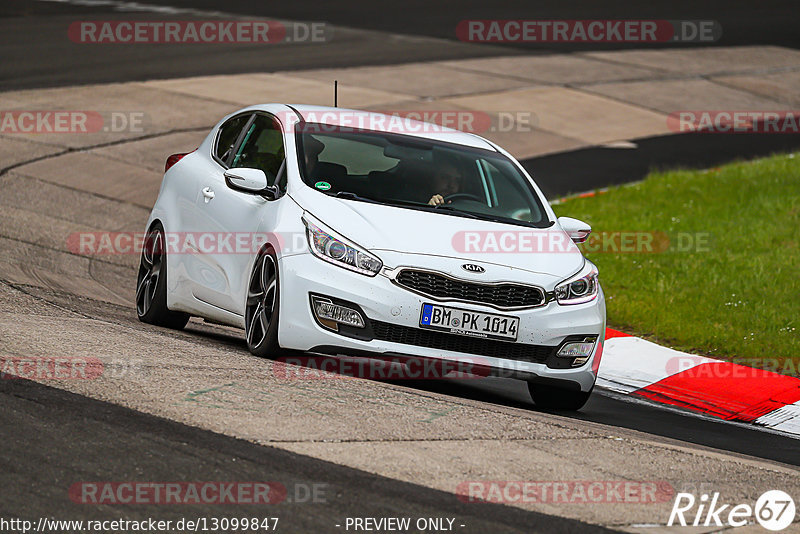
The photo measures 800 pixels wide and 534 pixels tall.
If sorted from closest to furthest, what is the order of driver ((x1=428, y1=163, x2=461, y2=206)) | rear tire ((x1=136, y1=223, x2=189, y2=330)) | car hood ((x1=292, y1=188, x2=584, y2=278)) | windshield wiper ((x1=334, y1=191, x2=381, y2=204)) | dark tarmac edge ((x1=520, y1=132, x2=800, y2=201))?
car hood ((x1=292, y1=188, x2=584, y2=278)) < windshield wiper ((x1=334, y1=191, x2=381, y2=204)) < driver ((x1=428, y1=163, x2=461, y2=206)) < rear tire ((x1=136, y1=223, x2=189, y2=330)) < dark tarmac edge ((x1=520, y1=132, x2=800, y2=201))

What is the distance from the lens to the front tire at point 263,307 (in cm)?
784

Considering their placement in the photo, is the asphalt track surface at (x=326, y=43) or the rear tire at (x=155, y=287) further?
the asphalt track surface at (x=326, y=43)

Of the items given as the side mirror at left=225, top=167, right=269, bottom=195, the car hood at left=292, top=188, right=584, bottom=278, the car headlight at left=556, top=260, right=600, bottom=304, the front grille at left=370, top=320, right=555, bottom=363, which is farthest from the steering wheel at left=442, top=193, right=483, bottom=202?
the front grille at left=370, top=320, right=555, bottom=363

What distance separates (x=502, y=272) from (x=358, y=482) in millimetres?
2502

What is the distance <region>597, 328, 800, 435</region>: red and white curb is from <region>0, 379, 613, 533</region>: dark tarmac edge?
415 centimetres

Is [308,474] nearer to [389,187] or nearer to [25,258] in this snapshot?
[389,187]

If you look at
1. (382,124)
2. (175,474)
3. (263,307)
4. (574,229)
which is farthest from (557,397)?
(175,474)

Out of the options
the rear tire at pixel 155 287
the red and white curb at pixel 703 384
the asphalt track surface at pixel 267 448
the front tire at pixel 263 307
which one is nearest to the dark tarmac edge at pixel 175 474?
the asphalt track surface at pixel 267 448

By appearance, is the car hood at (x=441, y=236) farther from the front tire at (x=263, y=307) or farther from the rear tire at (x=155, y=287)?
the rear tire at (x=155, y=287)

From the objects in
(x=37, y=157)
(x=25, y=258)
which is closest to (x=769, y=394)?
(x=25, y=258)

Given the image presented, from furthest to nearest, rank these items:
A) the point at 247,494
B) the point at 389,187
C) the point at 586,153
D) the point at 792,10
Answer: the point at 792,10
the point at 586,153
the point at 389,187
the point at 247,494

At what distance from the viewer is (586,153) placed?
20156 millimetres

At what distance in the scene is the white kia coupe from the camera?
24.9ft

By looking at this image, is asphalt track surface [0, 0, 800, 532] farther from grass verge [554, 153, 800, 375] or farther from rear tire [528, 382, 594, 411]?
grass verge [554, 153, 800, 375]
